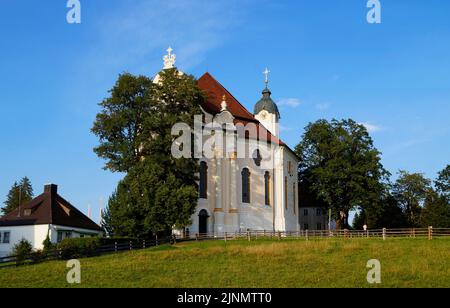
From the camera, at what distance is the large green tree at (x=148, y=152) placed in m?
37.9

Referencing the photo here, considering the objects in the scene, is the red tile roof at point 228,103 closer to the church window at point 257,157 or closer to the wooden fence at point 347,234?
the church window at point 257,157

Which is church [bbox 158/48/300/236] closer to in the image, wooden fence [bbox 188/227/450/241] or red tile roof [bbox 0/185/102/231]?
wooden fence [bbox 188/227/450/241]

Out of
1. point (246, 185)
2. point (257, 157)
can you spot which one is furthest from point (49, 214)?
point (257, 157)

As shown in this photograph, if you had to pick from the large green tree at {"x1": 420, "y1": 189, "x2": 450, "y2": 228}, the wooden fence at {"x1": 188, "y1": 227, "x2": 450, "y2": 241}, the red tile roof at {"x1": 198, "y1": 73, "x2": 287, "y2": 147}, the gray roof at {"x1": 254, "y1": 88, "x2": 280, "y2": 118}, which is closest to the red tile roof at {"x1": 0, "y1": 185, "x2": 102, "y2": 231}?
the wooden fence at {"x1": 188, "y1": 227, "x2": 450, "y2": 241}

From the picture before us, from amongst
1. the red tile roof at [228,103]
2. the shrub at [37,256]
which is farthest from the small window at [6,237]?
the red tile roof at [228,103]

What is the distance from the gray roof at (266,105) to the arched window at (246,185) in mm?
10929

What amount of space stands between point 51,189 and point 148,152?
43.6 ft

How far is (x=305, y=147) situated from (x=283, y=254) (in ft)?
117

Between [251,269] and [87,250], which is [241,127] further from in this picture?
[251,269]

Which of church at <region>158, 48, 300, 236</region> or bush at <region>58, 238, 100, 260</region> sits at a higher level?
church at <region>158, 48, 300, 236</region>

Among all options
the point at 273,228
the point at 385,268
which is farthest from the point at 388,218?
the point at 385,268

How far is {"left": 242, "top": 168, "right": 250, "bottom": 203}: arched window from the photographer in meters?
49.9

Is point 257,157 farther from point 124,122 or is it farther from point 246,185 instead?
point 124,122

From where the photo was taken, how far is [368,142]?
Answer: 62.0 metres
